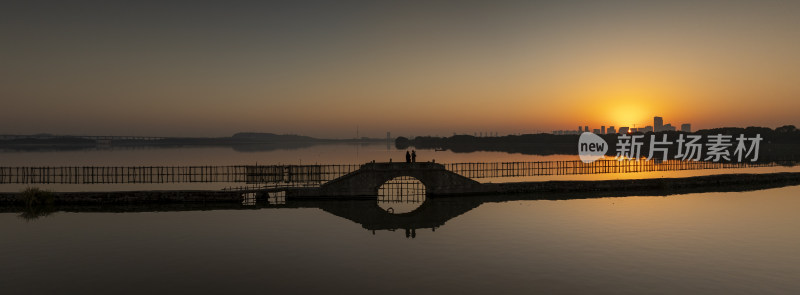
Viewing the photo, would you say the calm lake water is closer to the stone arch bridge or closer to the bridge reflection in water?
the bridge reflection in water

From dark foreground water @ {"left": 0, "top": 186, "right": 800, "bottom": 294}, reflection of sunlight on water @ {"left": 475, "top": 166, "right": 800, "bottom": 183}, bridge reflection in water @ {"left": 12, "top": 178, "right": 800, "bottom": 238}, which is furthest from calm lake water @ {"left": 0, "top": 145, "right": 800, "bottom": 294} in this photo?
reflection of sunlight on water @ {"left": 475, "top": 166, "right": 800, "bottom": 183}

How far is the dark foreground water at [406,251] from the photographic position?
2066cm

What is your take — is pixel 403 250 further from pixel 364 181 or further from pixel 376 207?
pixel 364 181

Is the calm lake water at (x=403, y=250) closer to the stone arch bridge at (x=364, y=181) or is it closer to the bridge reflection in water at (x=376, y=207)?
the bridge reflection in water at (x=376, y=207)

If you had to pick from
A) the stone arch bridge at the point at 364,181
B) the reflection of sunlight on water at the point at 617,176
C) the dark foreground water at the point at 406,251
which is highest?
the stone arch bridge at the point at 364,181

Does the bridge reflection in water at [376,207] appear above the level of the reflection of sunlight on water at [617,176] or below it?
below

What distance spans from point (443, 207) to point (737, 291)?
2516cm

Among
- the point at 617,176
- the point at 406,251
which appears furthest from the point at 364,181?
the point at 617,176

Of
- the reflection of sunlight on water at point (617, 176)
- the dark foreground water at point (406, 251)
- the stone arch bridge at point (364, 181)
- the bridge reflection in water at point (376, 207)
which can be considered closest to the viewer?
the dark foreground water at point (406, 251)

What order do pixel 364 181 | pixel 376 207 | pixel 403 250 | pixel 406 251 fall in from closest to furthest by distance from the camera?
pixel 406 251
pixel 403 250
pixel 376 207
pixel 364 181

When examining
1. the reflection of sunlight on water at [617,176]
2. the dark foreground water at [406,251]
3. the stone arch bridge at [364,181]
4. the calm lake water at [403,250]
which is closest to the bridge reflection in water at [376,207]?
the calm lake water at [403,250]

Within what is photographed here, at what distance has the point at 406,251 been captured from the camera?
87.3 ft

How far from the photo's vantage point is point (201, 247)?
27297mm

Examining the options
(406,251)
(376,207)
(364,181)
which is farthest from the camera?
(364,181)
